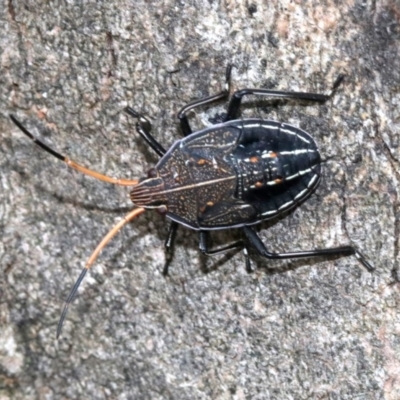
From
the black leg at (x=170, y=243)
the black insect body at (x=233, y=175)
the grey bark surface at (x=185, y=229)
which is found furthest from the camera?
the black leg at (x=170, y=243)

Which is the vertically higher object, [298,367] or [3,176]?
[3,176]

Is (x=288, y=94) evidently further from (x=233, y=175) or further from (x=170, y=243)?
(x=170, y=243)

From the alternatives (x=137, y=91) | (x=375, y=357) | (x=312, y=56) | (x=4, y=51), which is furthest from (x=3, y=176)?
(x=375, y=357)

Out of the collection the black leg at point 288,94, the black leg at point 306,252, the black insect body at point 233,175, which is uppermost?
the black leg at point 288,94

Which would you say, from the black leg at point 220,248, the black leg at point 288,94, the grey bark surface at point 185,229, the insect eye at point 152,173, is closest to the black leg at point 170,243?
the grey bark surface at point 185,229

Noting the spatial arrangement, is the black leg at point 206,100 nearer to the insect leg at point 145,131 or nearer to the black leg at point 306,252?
the insect leg at point 145,131

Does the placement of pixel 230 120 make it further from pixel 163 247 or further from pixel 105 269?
pixel 105 269

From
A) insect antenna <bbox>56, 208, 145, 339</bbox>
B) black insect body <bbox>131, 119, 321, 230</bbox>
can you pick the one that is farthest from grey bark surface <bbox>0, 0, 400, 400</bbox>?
insect antenna <bbox>56, 208, 145, 339</bbox>

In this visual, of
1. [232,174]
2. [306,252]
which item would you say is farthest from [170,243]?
[306,252]
